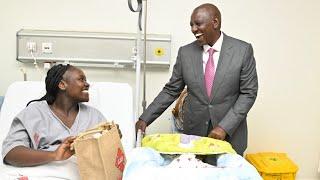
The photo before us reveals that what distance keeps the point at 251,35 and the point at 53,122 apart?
199 cm

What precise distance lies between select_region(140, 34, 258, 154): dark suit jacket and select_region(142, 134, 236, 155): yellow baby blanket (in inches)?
14.2

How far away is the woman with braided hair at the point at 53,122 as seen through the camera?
169cm

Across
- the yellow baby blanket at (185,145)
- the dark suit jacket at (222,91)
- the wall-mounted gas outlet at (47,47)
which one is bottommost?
the yellow baby blanket at (185,145)

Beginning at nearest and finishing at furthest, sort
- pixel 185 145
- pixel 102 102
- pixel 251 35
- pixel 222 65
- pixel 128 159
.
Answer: pixel 128 159
pixel 185 145
pixel 222 65
pixel 102 102
pixel 251 35

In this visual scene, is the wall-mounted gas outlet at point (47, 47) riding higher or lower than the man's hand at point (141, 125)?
higher

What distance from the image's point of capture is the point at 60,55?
122 inches

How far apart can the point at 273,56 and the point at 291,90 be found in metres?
0.35

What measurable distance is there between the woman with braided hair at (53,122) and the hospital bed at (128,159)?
69 millimetres

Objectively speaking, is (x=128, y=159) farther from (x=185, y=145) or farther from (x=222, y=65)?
(x=222, y=65)

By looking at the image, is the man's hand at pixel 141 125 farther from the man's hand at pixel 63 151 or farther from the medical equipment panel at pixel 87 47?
the medical equipment panel at pixel 87 47

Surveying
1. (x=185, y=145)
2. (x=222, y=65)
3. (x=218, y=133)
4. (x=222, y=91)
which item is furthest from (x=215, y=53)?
(x=185, y=145)

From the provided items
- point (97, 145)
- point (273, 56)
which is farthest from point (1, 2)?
point (273, 56)

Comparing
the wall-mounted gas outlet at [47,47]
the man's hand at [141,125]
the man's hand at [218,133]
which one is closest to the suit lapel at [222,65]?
the man's hand at [218,133]

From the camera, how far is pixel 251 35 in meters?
3.23
